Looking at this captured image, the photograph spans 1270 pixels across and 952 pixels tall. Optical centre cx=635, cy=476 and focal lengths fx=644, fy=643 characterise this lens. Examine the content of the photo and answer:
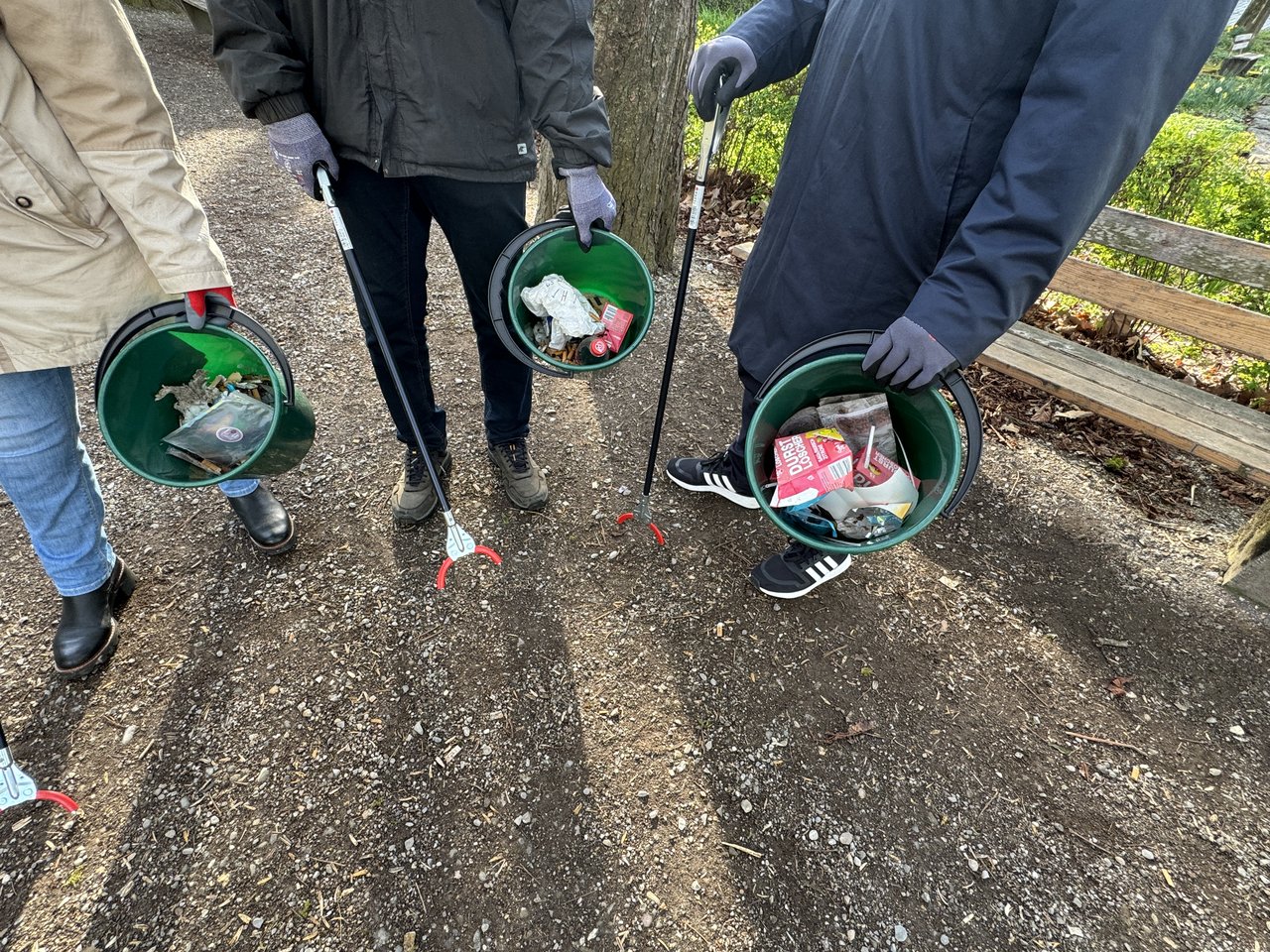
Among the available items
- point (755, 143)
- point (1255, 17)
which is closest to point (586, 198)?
point (755, 143)

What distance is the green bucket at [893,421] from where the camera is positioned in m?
1.31

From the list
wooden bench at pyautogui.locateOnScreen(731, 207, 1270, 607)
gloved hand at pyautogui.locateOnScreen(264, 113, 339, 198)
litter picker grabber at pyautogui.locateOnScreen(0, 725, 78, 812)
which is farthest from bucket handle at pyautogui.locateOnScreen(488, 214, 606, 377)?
wooden bench at pyautogui.locateOnScreen(731, 207, 1270, 607)

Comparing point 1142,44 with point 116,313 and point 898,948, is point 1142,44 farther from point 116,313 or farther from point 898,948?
point 116,313

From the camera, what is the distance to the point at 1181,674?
2.11 m

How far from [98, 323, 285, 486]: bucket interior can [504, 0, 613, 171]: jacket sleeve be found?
0.89 metres

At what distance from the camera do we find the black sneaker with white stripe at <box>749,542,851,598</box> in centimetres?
212

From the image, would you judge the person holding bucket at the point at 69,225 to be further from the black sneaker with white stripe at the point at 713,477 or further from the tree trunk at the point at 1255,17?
the tree trunk at the point at 1255,17

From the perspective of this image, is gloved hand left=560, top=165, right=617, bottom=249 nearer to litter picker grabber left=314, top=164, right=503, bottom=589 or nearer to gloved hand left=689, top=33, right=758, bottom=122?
gloved hand left=689, top=33, right=758, bottom=122

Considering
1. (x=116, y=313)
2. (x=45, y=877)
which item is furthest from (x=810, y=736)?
(x=116, y=313)

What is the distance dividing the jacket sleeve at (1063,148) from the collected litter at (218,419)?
1527 millimetres

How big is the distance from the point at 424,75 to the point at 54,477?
1.36m

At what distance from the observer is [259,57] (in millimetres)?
1420

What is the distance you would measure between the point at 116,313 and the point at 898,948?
2.34 meters

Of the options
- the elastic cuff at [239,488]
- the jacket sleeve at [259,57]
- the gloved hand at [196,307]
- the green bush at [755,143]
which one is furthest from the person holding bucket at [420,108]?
the green bush at [755,143]
